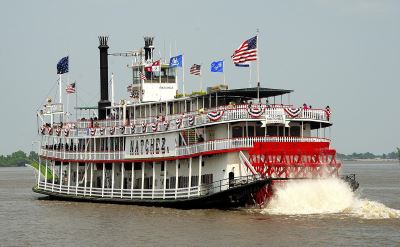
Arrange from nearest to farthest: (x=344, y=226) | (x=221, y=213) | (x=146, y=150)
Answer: (x=344, y=226), (x=221, y=213), (x=146, y=150)

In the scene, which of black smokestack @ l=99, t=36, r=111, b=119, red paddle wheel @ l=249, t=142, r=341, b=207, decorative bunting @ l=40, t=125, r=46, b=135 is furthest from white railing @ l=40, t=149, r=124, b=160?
red paddle wheel @ l=249, t=142, r=341, b=207

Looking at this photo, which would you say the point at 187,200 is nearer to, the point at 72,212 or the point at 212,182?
the point at 212,182

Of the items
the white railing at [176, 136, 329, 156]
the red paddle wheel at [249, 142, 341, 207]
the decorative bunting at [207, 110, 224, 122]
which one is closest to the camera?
the red paddle wheel at [249, 142, 341, 207]

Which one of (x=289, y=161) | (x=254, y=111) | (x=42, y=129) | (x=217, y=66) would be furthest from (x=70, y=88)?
(x=289, y=161)

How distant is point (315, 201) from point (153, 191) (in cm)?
972

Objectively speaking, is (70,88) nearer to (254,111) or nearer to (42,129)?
(42,129)

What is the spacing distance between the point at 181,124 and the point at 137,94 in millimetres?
9593

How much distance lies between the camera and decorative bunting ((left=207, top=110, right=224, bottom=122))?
3977 centimetres

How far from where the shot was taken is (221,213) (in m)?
38.9

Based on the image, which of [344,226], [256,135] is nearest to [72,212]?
[256,135]

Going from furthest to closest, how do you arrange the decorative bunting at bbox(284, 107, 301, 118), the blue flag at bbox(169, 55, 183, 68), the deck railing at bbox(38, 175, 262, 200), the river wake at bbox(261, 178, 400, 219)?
the blue flag at bbox(169, 55, 183, 68) < the decorative bunting at bbox(284, 107, 301, 118) < the deck railing at bbox(38, 175, 262, 200) < the river wake at bbox(261, 178, 400, 219)

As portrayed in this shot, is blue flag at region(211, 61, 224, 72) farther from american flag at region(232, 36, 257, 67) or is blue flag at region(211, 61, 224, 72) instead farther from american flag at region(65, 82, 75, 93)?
american flag at region(65, 82, 75, 93)

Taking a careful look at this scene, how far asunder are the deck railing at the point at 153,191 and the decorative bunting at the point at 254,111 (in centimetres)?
301

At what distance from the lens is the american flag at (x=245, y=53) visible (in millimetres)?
41031
